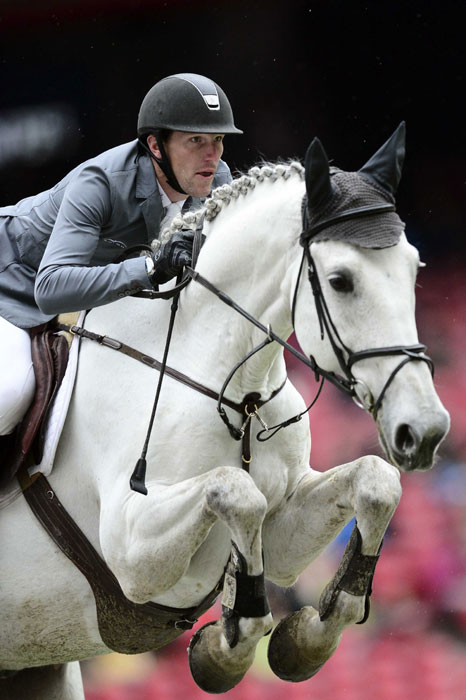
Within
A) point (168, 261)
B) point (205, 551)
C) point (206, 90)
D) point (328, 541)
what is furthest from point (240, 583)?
point (206, 90)

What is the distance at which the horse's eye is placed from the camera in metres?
3.03

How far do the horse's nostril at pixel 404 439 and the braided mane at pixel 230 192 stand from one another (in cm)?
99

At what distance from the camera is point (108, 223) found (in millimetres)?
3791

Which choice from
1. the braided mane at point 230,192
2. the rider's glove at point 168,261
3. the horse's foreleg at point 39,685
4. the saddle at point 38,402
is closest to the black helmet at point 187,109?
the braided mane at point 230,192

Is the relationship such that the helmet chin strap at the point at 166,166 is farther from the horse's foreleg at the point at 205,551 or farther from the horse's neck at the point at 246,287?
the horse's foreleg at the point at 205,551

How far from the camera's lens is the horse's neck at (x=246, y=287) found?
133 inches

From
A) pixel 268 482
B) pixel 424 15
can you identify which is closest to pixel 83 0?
pixel 424 15

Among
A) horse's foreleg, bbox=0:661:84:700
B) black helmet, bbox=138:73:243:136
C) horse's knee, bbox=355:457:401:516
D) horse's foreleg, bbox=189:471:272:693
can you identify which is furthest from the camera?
horse's foreleg, bbox=0:661:84:700

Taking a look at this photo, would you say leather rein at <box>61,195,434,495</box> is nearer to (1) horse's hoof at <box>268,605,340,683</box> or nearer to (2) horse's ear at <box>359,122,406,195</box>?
(2) horse's ear at <box>359,122,406,195</box>

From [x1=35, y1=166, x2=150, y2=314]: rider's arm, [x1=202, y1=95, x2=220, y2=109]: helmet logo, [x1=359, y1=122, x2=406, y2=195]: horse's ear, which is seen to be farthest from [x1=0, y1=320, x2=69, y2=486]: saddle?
[x1=359, y1=122, x2=406, y2=195]: horse's ear

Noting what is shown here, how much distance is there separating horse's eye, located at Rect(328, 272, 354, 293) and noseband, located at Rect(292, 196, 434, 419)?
6cm

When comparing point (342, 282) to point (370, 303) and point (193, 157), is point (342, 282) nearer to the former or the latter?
point (370, 303)

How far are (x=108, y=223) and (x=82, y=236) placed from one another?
0.68ft

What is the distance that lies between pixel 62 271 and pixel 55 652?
156 cm
